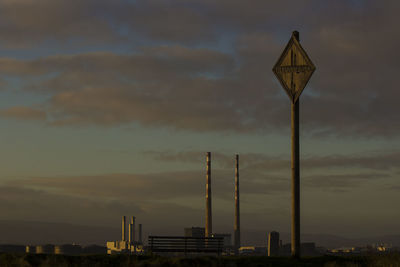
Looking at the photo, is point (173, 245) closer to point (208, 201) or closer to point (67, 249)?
point (208, 201)

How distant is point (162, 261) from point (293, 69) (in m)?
10.0

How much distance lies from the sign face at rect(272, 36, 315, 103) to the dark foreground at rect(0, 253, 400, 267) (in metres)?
6.95

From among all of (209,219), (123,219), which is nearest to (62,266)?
(209,219)

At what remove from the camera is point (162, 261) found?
2411 cm

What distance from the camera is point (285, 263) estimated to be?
24906 millimetres

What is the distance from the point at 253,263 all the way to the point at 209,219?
4963 centimetres

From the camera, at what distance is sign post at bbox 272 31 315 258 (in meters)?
27.3

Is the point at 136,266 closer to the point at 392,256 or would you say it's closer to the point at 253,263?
the point at 253,263

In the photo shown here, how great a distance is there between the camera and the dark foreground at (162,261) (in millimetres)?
23484

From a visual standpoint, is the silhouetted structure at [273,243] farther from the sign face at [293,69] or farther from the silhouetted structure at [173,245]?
the sign face at [293,69]

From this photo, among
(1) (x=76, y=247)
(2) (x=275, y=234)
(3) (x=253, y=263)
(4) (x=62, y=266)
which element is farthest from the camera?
(1) (x=76, y=247)

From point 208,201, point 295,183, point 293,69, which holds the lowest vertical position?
point 208,201

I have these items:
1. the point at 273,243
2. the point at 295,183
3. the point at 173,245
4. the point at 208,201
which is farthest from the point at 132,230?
the point at 295,183

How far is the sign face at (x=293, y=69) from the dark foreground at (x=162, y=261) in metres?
6.95
